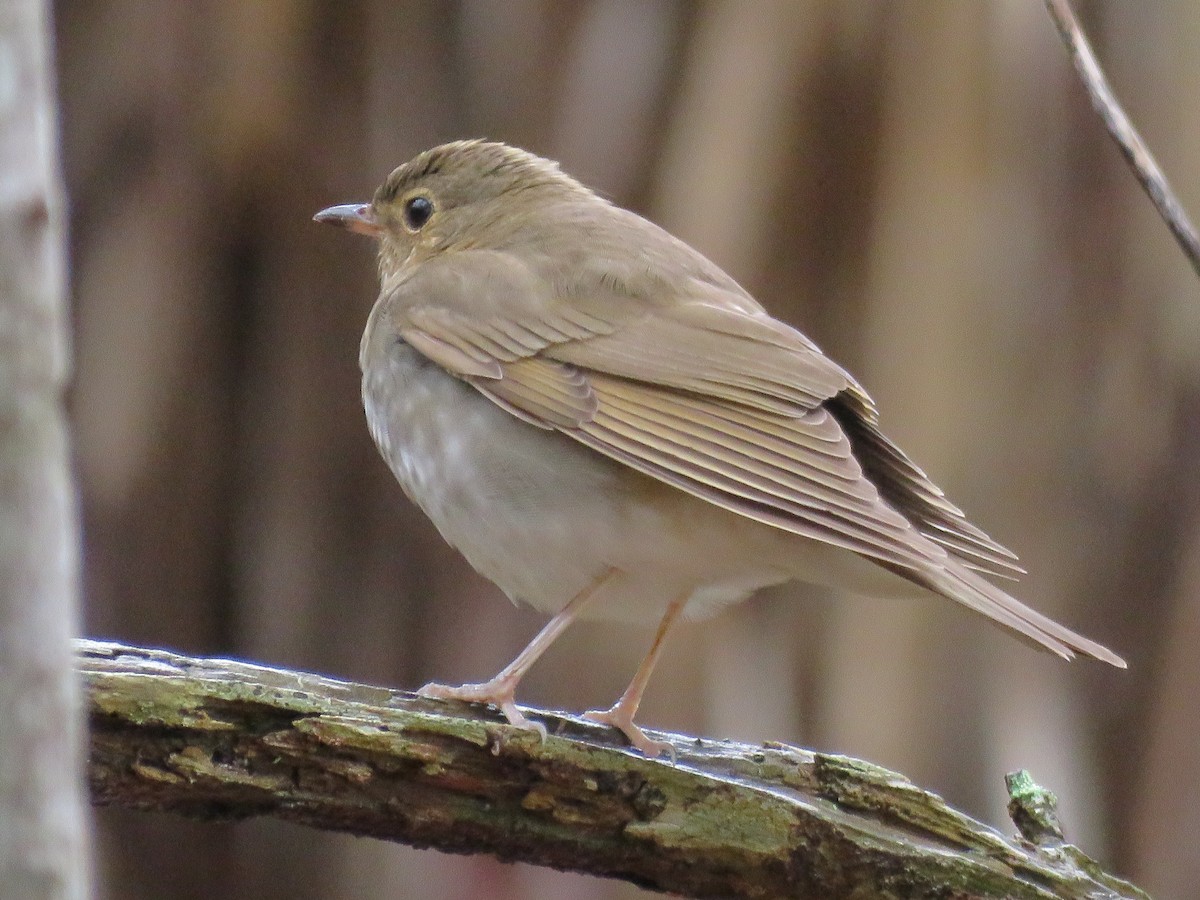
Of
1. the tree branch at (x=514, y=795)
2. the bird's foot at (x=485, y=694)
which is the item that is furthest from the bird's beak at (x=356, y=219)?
the tree branch at (x=514, y=795)

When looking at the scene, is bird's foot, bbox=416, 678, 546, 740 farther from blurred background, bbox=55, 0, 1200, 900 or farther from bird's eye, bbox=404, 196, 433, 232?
blurred background, bbox=55, 0, 1200, 900

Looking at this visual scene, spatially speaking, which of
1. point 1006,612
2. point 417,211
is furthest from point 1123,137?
point 417,211

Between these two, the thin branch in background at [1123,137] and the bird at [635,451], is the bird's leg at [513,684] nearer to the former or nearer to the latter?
the bird at [635,451]

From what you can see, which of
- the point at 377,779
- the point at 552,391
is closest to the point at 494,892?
the point at 552,391

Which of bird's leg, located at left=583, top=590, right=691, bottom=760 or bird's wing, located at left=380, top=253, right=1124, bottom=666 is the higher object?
bird's wing, located at left=380, top=253, right=1124, bottom=666

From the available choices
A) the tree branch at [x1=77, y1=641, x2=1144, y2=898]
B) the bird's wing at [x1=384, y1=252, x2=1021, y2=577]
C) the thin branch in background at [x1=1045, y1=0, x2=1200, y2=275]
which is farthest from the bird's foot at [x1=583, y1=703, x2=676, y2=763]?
the thin branch in background at [x1=1045, y1=0, x2=1200, y2=275]

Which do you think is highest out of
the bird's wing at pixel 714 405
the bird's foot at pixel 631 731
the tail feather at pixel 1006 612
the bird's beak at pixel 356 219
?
the bird's beak at pixel 356 219

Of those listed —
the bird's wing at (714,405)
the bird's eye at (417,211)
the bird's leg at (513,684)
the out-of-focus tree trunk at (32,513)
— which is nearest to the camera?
the out-of-focus tree trunk at (32,513)
